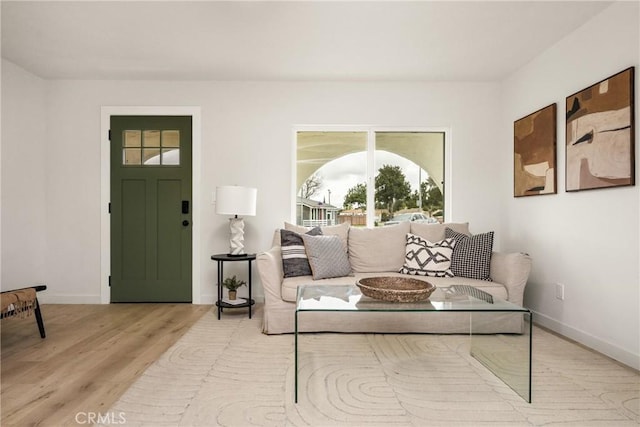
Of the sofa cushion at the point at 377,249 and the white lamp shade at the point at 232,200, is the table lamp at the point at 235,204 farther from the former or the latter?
the sofa cushion at the point at 377,249

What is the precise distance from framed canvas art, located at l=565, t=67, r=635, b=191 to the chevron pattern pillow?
105 centimetres

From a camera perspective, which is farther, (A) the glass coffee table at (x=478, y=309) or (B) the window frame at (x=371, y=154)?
(B) the window frame at (x=371, y=154)

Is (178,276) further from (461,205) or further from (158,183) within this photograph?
(461,205)

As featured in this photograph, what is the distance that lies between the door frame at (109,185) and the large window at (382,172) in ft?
3.50

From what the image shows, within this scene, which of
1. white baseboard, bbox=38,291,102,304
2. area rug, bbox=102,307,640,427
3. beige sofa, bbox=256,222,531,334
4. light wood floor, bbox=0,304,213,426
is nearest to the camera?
area rug, bbox=102,307,640,427

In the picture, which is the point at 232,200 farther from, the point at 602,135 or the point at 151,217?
the point at 602,135

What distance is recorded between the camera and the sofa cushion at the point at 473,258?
3.08 m

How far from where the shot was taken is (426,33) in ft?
9.50

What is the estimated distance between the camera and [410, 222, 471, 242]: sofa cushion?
11.6 feet

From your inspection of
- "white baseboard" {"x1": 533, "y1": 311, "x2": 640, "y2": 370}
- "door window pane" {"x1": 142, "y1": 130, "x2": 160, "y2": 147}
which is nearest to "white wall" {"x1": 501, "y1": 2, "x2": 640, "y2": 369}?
"white baseboard" {"x1": 533, "y1": 311, "x2": 640, "y2": 370}

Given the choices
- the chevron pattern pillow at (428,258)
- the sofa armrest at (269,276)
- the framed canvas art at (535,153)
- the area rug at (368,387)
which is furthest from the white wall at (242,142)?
the area rug at (368,387)

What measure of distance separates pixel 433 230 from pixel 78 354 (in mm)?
2995

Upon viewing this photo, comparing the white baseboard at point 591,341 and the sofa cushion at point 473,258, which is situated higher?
the sofa cushion at point 473,258

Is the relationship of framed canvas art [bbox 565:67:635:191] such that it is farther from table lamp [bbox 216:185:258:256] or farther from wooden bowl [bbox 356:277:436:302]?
table lamp [bbox 216:185:258:256]
